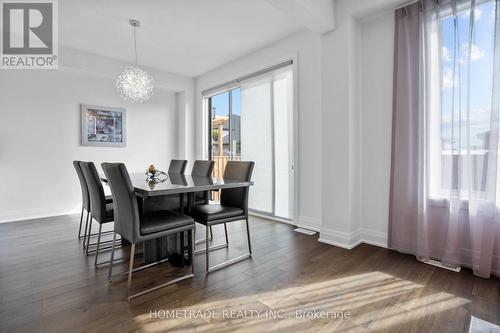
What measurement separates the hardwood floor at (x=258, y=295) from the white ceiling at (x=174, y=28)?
2737mm

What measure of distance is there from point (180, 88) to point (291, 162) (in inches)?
122

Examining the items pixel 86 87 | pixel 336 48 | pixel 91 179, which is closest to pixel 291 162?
pixel 336 48

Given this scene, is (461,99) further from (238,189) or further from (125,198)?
(125,198)

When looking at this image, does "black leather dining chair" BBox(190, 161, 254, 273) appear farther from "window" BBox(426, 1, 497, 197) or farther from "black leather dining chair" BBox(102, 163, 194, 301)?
"window" BBox(426, 1, 497, 197)

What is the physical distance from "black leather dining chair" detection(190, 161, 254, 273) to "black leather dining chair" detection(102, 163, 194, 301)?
0.24 meters

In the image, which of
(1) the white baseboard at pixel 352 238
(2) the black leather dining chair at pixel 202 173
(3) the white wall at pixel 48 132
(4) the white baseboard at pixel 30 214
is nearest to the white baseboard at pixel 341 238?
(1) the white baseboard at pixel 352 238

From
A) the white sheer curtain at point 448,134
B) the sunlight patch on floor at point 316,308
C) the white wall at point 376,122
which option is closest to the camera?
the sunlight patch on floor at point 316,308

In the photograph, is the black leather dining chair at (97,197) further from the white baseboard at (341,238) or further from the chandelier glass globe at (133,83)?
the white baseboard at (341,238)

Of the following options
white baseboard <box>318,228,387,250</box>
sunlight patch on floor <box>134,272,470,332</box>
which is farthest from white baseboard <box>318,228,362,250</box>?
sunlight patch on floor <box>134,272,470,332</box>

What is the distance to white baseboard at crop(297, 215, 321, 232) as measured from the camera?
3.40 m

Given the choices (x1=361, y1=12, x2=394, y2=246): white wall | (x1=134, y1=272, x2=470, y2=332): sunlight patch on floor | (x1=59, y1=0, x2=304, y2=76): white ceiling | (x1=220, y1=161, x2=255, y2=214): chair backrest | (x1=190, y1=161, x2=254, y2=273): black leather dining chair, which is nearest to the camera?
(x1=134, y1=272, x2=470, y2=332): sunlight patch on floor

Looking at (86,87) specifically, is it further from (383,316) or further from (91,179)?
(383,316)

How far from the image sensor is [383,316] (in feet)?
5.29

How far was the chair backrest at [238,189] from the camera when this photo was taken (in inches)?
101
